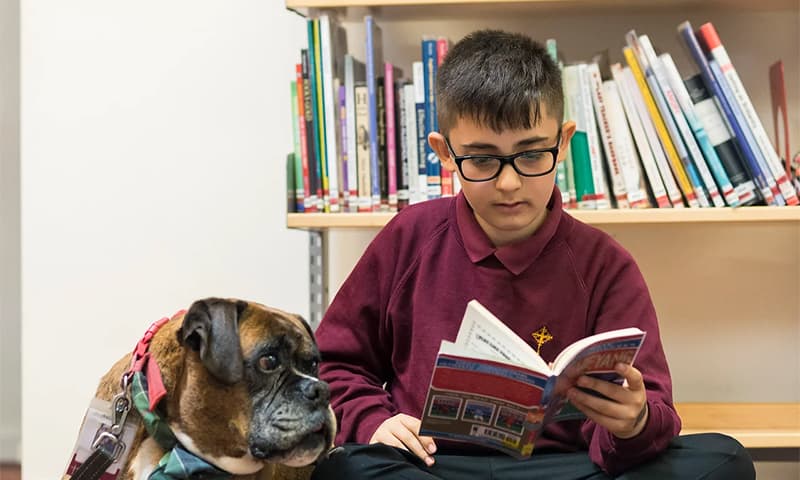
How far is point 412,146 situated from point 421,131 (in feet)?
0.10

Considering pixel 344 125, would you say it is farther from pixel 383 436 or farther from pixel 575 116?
pixel 383 436

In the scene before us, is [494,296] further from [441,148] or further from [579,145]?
[579,145]

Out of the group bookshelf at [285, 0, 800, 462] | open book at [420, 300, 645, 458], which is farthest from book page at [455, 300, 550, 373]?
bookshelf at [285, 0, 800, 462]

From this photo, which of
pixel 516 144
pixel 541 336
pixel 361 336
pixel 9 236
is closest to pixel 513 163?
pixel 516 144

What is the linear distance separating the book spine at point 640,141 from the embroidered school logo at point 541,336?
47 cm

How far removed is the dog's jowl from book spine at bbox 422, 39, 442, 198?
25.1 inches

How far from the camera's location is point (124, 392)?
1001 mm

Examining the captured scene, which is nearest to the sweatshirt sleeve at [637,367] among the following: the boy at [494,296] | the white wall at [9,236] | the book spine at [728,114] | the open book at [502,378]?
the boy at [494,296]

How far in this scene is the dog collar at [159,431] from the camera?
96 centimetres

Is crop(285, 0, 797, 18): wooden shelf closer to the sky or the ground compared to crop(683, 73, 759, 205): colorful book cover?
closer to the sky

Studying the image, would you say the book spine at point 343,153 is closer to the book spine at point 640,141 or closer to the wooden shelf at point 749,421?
the book spine at point 640,141

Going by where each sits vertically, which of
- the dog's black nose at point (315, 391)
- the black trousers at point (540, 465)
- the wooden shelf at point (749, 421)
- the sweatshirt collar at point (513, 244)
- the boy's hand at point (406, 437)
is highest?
the sweatshirt collar at point (513, 244)

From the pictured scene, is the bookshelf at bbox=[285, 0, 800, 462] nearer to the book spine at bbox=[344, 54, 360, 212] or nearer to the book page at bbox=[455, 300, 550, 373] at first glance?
the book spine at bbox=[344, 54, 360, 212]

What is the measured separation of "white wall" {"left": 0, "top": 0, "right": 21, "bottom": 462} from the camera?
184cm
